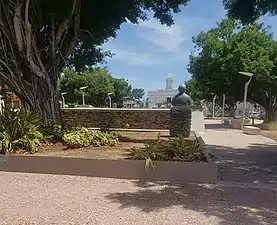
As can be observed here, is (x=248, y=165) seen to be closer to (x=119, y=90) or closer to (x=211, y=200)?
(x=211, y=200)

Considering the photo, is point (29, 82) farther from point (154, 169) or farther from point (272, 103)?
point (272, 103)

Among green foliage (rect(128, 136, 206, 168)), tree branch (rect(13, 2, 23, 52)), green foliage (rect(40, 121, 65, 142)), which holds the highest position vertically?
tree branch (rect(13, 2, 23, 52))

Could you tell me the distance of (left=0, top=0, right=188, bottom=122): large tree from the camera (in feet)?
30.1

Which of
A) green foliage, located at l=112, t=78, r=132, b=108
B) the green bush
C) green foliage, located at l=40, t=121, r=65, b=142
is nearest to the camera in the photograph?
the green bush

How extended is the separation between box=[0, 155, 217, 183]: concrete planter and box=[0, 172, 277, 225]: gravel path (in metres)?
0.27

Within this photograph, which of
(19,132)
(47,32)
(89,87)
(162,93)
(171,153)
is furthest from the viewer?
(162,93)

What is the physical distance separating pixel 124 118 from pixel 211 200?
12.8 m

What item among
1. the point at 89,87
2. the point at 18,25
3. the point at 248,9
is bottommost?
the point at 18,25

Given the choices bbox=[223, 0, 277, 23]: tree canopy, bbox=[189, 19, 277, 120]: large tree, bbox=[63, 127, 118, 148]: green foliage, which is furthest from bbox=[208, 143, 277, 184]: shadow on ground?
bbox=[189, 19, 277, 120]: large tree

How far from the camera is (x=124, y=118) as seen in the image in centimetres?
1800

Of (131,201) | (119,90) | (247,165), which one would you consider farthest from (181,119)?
(119,90)

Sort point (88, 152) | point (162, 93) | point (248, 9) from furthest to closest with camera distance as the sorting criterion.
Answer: point (162, 93) → point (248, 9) → point (88, 152)

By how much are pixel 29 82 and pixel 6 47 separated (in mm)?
1138

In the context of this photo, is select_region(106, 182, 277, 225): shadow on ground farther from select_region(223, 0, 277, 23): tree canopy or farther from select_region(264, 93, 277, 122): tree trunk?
select_region(264, 93, 277, 122): tree trunk
